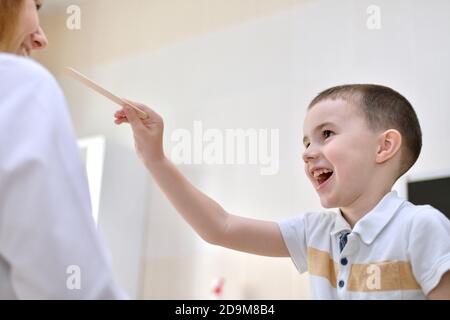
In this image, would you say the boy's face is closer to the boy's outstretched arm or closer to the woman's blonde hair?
the boy's outstretched arm

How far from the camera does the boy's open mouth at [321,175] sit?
73cm

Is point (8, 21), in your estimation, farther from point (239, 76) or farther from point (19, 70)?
point (239, 76)

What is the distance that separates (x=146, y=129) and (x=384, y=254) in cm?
33

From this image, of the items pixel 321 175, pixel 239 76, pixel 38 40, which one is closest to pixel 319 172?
pixel 321 175

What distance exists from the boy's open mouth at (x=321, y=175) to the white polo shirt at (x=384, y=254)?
0.05m

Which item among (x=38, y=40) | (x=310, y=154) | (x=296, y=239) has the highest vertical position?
(x=38, y=40)

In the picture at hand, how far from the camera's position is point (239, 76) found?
5.61 ft

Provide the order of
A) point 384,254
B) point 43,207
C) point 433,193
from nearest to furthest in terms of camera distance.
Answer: point 43,207 < point 384,254 < point 433,193

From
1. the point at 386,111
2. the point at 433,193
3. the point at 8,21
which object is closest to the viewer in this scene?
the point at 8,21

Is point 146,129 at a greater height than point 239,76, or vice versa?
point 239,76

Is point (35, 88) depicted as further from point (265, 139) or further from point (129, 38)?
point (129, 38)

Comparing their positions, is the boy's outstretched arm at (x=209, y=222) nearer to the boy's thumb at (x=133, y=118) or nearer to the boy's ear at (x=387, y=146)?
the boy's thumb at (x=133, y=118)

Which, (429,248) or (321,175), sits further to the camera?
(321,175)
